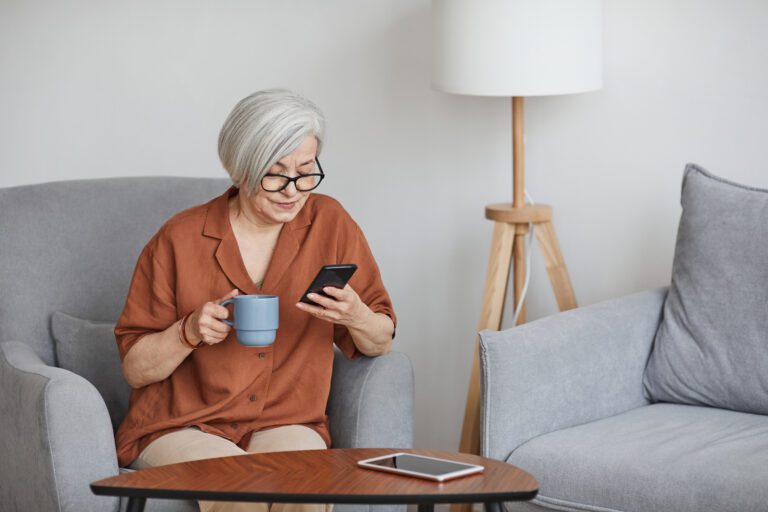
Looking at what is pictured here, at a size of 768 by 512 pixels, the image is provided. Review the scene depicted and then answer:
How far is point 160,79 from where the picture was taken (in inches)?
140

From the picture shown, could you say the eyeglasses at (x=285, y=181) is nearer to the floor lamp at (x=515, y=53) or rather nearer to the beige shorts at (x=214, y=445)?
the beige shorts at (x=214, y=445)

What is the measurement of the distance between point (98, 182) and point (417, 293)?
110cm

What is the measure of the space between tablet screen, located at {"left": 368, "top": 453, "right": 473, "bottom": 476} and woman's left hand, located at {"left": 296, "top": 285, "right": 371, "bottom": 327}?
0.37 meters

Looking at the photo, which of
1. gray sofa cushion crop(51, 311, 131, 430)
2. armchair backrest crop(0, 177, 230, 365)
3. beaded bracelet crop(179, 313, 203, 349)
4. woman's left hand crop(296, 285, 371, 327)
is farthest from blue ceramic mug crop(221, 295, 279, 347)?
armchair backrest crop(0, 177, 230, 365)

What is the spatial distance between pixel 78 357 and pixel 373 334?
29.2 inches

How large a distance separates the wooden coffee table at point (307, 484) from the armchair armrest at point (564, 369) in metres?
0.47

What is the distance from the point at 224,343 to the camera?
2.20m

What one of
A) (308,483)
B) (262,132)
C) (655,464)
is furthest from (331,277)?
(655,464)

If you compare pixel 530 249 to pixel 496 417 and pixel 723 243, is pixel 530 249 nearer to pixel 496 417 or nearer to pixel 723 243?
pixel 723 243

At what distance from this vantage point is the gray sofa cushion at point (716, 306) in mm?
2393

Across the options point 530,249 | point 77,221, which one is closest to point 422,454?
point 77,221

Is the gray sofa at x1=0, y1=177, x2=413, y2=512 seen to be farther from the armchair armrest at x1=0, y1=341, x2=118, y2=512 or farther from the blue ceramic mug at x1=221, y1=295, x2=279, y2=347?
the blue ceramic mug at x1=221, y1=295, x2=279, y2=347

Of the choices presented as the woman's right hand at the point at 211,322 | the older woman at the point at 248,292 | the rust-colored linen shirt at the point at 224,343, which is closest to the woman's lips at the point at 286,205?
the older woman at the point at 248,292

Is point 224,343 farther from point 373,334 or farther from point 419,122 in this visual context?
point 419,122
